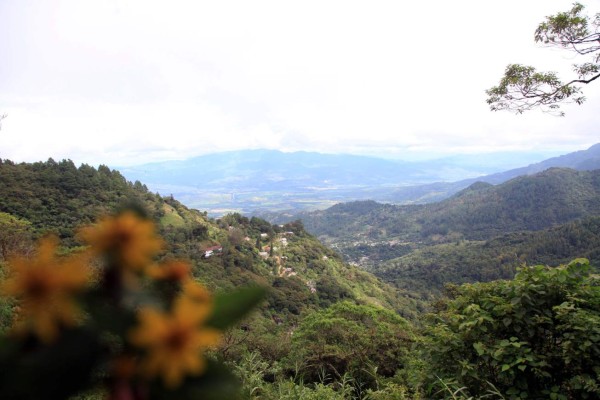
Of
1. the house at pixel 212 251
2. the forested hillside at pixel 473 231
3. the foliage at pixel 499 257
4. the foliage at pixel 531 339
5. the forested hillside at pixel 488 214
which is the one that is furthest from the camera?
the forested hillside at pixel 488 214

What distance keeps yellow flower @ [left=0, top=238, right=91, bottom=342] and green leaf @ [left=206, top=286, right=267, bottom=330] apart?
0.16 m

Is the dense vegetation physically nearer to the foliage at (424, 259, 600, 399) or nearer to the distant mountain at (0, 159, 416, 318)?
the foliage at (424, 259, 600, 399)

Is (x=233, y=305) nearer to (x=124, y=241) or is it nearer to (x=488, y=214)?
(x=124, y=241)

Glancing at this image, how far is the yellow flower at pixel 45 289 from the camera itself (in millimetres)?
379

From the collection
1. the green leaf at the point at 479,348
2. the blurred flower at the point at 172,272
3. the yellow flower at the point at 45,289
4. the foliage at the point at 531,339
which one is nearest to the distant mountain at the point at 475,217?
the foliage at the point at 531,339

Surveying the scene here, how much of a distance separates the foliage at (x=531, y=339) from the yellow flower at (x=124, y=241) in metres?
3.25

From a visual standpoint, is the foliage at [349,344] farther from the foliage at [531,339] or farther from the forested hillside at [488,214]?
the forested hillside at [488,214]

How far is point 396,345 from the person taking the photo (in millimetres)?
8094

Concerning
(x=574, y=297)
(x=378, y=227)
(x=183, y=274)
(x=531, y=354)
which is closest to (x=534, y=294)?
(x=574, y=297)

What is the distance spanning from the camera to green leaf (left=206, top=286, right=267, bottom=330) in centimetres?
41

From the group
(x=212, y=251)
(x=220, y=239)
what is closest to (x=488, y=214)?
(x=220, y=239)

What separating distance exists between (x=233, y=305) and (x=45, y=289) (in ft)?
0.67

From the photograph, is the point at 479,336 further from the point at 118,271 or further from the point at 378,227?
the point at 378,227

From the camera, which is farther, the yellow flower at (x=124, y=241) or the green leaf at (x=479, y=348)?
the green leaf at (x=479, y=348)
